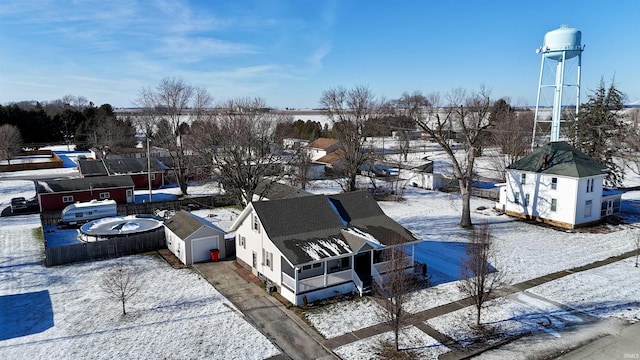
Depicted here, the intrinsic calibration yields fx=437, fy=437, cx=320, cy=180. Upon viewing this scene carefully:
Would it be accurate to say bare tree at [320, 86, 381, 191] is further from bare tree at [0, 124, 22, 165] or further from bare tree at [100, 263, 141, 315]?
bare tree at [0, 124, 22, 165]

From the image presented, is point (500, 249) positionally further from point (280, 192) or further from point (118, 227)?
point (118, 227)

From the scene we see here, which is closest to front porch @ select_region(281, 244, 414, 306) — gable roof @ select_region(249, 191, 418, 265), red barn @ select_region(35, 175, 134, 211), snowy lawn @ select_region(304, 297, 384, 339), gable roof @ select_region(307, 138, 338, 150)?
gable roof @ select_region(249, 191, 418, 265)

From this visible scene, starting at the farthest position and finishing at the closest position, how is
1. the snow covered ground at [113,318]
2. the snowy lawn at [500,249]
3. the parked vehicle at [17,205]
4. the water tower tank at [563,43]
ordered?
the water tower tank at [563,43], the parked vehicle at [17,205], the snowy lawn at [500,249], the snow covered ground at [113,318]

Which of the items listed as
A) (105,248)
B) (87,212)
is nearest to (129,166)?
(87,212)

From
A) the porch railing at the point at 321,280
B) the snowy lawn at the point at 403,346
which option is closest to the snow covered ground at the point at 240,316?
the snowy lawn at the point at 403,346

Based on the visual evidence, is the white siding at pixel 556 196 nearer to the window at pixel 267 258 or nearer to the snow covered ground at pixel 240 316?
the snow covered ground at pixel 240 316

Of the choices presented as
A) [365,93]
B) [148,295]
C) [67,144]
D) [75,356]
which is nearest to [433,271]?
[148,295]

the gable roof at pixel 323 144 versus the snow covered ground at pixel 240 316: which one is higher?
the gable roof at pixel 323 144
